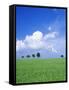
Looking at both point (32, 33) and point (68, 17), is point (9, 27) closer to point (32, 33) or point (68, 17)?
point (32, 33)

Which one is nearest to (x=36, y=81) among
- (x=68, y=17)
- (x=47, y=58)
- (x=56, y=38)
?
(x=47, y=58)

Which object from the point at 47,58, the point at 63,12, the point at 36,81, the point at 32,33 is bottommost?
the point at 36,81

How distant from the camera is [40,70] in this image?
446cm

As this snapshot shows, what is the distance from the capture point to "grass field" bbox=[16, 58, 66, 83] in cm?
434

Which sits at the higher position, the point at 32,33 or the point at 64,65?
the point at 32,33

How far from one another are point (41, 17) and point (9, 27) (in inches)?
16.7

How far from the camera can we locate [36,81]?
4406mm

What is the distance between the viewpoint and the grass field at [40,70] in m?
4.34

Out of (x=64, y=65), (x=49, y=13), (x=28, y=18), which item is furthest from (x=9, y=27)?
(x=64, y=65)

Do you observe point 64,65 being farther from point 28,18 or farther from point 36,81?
point 28,18

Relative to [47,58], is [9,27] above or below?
above

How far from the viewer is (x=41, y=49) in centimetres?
446

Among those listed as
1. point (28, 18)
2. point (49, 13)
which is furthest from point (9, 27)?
point (49, 13)

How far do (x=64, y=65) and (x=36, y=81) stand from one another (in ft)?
1.47
